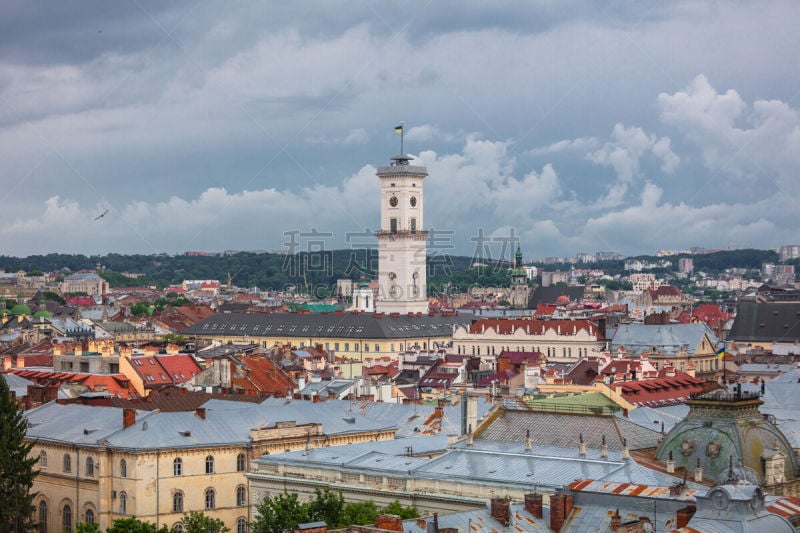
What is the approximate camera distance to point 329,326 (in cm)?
14775

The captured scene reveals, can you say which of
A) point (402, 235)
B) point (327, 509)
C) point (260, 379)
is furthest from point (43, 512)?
point (402, 235)

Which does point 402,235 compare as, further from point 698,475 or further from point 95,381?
point 698,475

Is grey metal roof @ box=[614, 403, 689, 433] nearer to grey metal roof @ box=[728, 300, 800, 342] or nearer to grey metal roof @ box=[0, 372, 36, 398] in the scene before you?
grey metal roof @ box=[0, 372, 36, 398]

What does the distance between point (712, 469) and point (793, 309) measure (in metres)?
95.3

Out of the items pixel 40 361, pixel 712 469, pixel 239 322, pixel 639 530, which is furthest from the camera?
pixel 239 322

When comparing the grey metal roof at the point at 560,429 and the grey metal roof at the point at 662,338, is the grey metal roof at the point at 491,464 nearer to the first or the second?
the grey metal roof at the point at 560,429

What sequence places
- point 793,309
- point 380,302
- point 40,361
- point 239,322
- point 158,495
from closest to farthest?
point 158,495
point 40,361
point 793,309
point 239,322
point 380,302

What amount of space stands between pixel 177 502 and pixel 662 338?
68.3 metres

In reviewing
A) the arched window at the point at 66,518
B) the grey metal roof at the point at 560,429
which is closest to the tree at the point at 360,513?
the grey metal roof at the point at 560,429

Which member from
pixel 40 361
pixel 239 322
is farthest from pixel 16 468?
pixel 239 322

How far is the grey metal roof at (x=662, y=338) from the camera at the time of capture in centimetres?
11419

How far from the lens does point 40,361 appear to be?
93875mm

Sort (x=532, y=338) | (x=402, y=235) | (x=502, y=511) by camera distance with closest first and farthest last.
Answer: (x=502, y=511)
(x=532, y=338)
(x=402, y=235)

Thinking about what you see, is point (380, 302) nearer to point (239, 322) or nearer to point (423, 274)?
point (423, 274)
